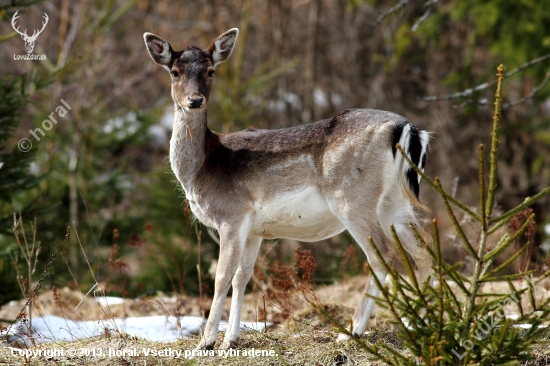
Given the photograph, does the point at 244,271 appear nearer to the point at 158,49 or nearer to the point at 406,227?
the point at 406,227

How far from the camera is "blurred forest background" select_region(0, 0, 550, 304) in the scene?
1176cm

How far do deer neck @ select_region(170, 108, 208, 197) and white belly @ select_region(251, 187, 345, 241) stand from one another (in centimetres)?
66

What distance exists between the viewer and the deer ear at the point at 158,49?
20.0 ft

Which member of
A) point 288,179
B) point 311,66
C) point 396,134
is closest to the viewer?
point 396,134

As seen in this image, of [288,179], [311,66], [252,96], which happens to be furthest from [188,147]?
[311,66]

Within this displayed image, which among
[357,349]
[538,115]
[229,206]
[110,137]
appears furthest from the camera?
[538,115]

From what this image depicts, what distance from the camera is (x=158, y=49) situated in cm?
617

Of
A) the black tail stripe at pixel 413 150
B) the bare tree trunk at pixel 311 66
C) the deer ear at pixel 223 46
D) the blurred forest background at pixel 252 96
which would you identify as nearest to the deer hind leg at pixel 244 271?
the black tail stripe at pixel 413 150

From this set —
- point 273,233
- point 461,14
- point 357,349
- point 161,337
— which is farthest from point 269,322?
point 461,14

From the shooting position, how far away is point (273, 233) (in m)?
6.02

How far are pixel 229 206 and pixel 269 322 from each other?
2.01 m

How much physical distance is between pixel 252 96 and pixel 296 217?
8.22 metres

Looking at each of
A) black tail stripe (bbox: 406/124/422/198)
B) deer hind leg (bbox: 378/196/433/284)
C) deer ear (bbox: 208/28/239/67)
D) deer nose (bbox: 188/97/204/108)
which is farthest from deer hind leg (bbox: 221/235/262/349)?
deer ear (bbox: 208/28/239/67)

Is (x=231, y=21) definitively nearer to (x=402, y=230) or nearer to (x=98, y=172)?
(x=98, y=172)
